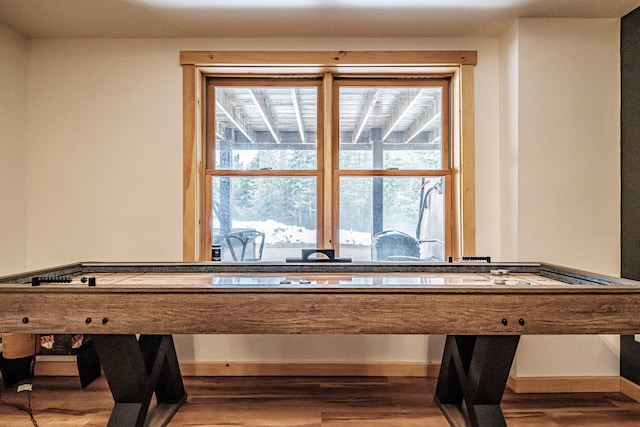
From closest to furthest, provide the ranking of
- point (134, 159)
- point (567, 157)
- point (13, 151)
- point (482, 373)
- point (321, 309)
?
point (321, 309) → point (482, 373) → point (567, 157) → point (13, 151) → point (134, 159)

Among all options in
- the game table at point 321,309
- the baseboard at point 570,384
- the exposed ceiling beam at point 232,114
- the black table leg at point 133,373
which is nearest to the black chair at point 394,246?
the baseboard at point 570,384

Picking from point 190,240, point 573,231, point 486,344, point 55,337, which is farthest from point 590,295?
point 55,337

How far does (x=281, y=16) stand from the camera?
2.91 metres

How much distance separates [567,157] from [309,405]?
2400 mm

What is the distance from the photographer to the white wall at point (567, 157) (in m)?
2.95

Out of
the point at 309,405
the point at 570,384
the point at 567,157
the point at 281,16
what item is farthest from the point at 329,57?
the point at 570,384

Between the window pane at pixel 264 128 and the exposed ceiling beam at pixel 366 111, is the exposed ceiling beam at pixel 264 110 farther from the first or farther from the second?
the exposed ceiling beam at pixel 366 111

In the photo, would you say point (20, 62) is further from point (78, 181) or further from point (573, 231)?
point (573, 231)

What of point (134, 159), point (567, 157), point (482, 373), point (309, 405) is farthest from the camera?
point (134, 159)

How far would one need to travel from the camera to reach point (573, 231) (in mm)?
2961

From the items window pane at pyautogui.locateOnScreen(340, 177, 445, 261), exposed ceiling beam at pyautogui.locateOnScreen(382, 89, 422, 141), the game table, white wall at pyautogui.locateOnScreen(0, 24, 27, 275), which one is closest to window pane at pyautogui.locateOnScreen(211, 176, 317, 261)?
window pane at pyautogui.locateOnScreen(340, 177, 445, 261)

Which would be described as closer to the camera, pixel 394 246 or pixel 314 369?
pixel 314 369

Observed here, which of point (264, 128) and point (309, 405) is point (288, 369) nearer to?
point (309, 405)

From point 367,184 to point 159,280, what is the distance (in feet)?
5.74
